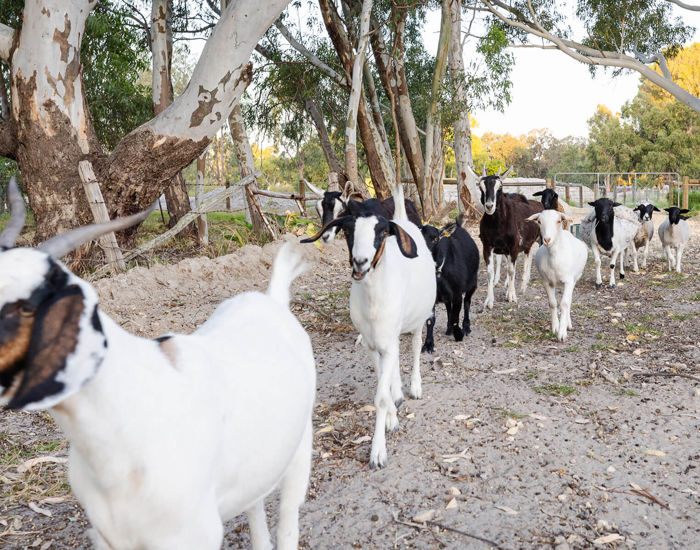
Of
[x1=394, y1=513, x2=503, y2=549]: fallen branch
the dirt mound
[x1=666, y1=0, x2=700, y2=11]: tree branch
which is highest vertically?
[x1=666, y1=0, x2=700, y2=11]: tree branch

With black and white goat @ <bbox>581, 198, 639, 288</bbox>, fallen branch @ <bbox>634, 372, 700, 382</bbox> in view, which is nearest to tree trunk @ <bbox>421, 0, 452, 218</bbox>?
black and white goat @ <bbox>581, 198, 639, 288</bbox>

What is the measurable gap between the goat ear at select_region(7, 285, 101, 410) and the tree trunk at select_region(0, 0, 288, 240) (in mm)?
8684

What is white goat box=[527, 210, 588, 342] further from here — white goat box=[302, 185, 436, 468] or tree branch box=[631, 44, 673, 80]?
tree branch box=[631, 44, 673, 80]

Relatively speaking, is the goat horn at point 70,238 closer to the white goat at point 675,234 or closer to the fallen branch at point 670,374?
the fallen branch at point 670,374

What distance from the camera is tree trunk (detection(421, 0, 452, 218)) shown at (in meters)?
19.5

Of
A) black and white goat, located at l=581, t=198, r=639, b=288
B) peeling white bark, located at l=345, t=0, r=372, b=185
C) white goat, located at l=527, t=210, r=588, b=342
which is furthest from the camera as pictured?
peeling white bark, located at l=345, t=0, r=372, b=185

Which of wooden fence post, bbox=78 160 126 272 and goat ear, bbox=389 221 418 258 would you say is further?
wooden fence post, bbox=78 160 126 272

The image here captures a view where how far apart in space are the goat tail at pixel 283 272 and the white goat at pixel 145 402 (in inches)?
19.8

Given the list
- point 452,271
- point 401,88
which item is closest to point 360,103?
point 401,88

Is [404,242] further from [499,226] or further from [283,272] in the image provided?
[499,226]

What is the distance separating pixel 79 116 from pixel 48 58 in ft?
3.01

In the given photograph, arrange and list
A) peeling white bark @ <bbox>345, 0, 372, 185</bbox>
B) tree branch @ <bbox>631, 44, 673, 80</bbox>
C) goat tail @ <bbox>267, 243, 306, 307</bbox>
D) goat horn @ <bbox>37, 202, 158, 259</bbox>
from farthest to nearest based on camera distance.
Result: tree branch @ <bbox>631, 44, 673, 80</bbox> < peeling white bark @ <bbox>345, 0, 372, 185</bbox> < goat tail @ <bbox>267, 243, 306, 307</bbox> < goat horn @ <bbox>37, 202, 158, 259</bbox>

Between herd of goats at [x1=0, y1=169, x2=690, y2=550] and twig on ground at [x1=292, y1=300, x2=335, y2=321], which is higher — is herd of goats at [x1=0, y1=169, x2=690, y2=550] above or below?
above

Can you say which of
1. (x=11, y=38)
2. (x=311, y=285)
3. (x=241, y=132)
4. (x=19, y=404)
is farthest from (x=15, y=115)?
(x=19, y=404)
